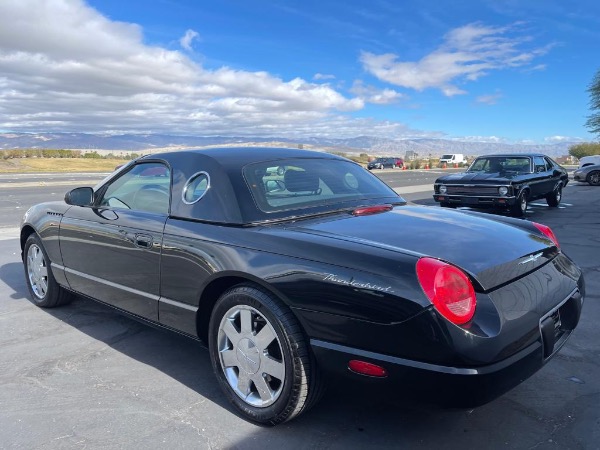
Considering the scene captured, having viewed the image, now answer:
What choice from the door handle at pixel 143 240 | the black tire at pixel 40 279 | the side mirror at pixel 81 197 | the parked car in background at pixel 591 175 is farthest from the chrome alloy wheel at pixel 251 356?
the parked car in background at pixel 591 175

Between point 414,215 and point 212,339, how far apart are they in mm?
1498

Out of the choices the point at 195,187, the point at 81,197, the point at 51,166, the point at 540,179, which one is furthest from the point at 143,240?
the point at 51,166

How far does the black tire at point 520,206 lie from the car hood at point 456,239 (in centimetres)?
874

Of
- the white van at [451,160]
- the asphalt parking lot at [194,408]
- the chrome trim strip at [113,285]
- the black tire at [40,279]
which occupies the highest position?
the white van at [451,160]

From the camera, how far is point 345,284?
93.4 inches

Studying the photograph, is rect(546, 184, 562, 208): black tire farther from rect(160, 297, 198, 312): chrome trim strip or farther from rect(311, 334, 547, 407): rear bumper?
rect(160, 297, 198, 312): chrome trim strip

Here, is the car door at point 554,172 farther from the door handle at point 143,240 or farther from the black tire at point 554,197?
the door handle at point 143,240

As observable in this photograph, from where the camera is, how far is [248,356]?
9.15 feet

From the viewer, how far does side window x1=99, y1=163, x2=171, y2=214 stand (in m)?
3.54

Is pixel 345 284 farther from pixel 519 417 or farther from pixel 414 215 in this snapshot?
Answer: pixel 519 417

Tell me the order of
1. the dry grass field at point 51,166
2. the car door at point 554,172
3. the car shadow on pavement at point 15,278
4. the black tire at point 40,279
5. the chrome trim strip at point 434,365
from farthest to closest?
1. the dry grass field at point 51,166
2. the car door at point 554,172
3. the car shadow on pavement at point 15,278
4. the black tire at point 40,279
5. the chrome trim strip at point 434,365

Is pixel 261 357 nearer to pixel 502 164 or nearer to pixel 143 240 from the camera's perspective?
pixel 143 240

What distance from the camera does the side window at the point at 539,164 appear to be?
42.0ft

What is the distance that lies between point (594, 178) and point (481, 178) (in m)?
15.9
